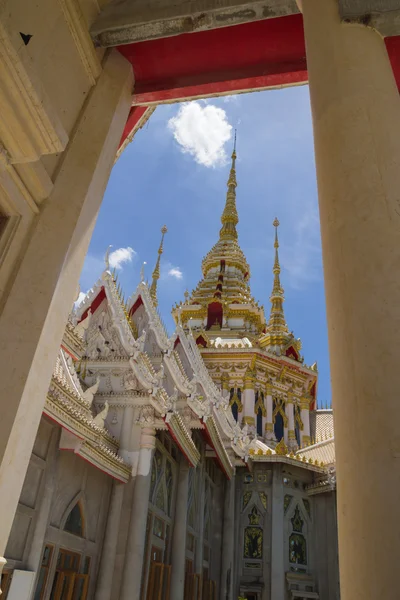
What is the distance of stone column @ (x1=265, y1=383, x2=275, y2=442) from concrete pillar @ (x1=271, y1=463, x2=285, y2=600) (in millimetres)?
7311

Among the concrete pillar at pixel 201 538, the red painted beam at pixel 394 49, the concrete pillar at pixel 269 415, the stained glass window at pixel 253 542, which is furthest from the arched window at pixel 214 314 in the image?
the red painted beam at pixel 394 49

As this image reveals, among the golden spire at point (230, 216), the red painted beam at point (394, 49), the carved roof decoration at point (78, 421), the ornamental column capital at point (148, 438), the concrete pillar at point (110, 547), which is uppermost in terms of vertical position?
the golden spire at point (230, 216)

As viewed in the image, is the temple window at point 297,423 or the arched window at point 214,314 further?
the arched window at point 214,314

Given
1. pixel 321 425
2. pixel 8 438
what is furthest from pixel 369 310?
pixel 321 425

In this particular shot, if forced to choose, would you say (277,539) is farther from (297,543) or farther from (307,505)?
(307,505)

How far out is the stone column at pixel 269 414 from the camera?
24.2 m

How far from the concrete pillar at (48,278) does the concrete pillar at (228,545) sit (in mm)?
13381

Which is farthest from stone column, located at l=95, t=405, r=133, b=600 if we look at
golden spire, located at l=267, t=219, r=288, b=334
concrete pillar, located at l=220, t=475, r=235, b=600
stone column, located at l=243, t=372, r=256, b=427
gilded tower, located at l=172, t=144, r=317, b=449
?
golden spire, located at l=267, t=219, r=288, b=334

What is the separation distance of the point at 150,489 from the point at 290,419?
17.3 meters

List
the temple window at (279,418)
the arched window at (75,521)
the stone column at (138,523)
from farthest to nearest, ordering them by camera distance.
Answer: the temple window at (279,418) → the stone column at (138,523) → the arched window at (75,521)

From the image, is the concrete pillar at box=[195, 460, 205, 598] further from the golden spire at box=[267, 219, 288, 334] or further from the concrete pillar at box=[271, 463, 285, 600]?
the golden spire at box=[267, 219, 288, 334]

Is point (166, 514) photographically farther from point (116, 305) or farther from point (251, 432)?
point (251, 432)

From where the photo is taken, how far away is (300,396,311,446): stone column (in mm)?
25172

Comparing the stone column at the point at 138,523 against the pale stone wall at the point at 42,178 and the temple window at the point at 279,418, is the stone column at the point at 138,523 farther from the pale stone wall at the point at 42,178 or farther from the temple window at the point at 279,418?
the temple window at the point at 279,418
